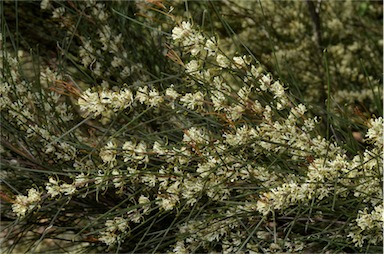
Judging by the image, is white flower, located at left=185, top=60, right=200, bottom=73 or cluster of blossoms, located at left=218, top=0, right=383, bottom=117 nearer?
white flower, located at left=185, top=60, right=200, bottom=73

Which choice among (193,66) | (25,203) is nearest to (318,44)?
(193,66)

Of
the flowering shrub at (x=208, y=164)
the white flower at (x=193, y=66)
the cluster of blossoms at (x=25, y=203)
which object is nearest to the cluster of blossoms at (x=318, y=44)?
the flowering shrub at (x=208, y=164)

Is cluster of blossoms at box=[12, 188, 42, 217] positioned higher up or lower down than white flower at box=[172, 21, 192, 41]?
lower down

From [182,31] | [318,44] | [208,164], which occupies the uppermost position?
[182,31]

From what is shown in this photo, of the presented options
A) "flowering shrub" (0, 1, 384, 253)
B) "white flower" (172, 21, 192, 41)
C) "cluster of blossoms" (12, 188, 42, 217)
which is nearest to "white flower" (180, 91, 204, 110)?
"flowering shrub" (0, 1, 384, 253)

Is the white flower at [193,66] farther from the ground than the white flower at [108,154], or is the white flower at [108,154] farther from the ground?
the white flower at [193,66]

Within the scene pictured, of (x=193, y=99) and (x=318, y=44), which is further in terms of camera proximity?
(x=318, y=44)

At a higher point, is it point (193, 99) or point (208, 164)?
point (193, 99)

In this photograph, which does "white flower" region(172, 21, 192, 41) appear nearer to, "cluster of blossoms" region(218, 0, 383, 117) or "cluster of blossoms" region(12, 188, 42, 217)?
"cluster of blossoms" region(12, 188, 42, 217)

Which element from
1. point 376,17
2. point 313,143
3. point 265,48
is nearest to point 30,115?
point 313,143

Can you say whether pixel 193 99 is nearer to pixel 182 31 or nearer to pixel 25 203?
pixel 182 31

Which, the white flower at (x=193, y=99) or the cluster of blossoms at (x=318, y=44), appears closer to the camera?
the white flower at (x=193, y=99)

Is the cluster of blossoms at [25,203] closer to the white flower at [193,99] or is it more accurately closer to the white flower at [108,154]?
the white flower at [108,154]

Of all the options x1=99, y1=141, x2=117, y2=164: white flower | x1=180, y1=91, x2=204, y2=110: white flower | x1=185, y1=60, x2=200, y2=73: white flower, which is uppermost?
x1=185, y1=60, x2=200, y2=73: white flower
